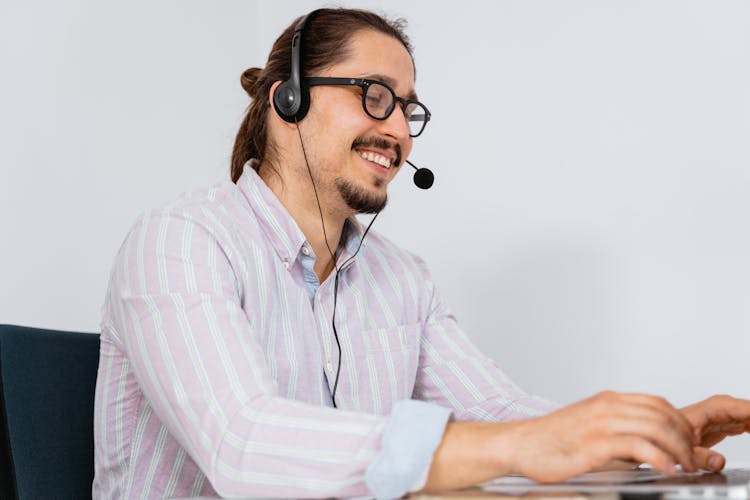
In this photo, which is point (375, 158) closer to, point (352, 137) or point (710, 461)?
point (352, 137)

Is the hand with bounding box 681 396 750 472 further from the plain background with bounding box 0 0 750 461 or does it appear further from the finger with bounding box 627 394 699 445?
the plain background with bounding box 0 0 750 461

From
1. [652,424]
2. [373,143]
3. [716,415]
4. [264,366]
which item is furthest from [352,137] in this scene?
[652,424]

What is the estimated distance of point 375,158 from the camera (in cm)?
153

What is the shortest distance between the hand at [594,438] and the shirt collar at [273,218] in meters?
0.66

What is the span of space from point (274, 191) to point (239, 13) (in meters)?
1.25

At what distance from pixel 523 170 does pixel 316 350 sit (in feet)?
3.12

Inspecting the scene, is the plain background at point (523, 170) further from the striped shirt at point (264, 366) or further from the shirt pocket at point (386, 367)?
the shirt pocket at point (386, 367)

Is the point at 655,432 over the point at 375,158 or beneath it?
beneath

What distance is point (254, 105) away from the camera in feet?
5.37

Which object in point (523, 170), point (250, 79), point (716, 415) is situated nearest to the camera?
point (716, 415)

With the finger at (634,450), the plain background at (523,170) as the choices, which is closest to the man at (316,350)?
the finger at (634,450)

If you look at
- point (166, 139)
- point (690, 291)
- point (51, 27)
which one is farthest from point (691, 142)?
point (51, 27)

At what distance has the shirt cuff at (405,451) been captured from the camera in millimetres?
763

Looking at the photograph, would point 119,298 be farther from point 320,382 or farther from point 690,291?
point 690,291
